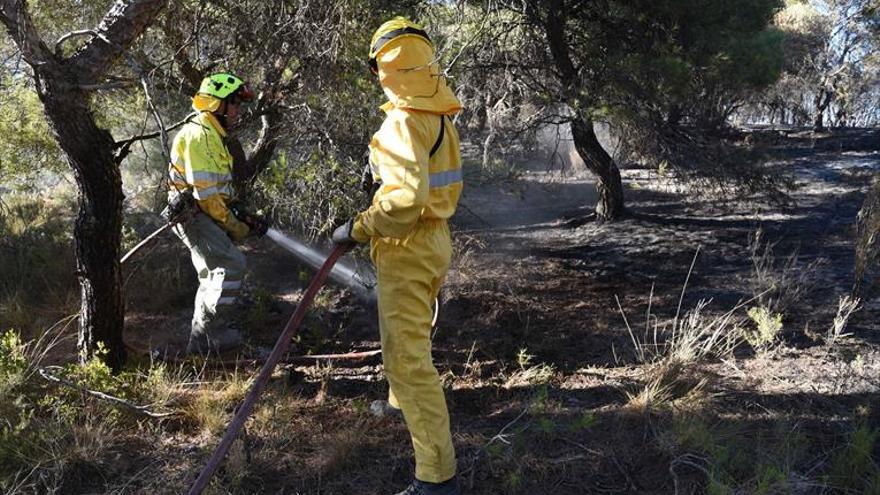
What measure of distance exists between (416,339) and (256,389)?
74 cm

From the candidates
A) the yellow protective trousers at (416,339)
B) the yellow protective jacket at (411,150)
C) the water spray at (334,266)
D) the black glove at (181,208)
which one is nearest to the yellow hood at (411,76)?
the yellow protective jacket at (411,150)

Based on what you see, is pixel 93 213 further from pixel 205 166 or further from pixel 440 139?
pixel 440 139

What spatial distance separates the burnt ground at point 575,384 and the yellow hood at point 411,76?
5.60 ft

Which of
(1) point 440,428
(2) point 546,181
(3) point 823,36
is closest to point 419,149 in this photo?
(1) point 440,428

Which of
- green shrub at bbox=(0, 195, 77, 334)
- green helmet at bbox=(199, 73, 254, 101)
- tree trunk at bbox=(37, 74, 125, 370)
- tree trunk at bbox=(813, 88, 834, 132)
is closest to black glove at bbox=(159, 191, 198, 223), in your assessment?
tree trunk at bbox=(37, 74, 125, 370)

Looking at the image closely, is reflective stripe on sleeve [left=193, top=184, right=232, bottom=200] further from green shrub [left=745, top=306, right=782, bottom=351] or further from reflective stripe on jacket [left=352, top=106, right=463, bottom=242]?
green shrub [left=745, top=306, right=782, bottom=351]

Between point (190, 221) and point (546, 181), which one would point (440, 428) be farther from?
point (546, 181)

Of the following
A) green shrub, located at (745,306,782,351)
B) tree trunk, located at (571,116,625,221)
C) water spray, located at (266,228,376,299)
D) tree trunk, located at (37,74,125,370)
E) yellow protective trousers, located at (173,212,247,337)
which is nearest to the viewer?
tree trunk, located at (37,74,125,370)

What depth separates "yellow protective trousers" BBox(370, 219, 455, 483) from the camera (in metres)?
2.70

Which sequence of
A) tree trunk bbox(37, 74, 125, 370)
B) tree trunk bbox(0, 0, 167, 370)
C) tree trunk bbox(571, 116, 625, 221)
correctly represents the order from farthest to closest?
tree trunk bbox(571, 116, 625, 221), tree trunk bbox(37, 74, 125, 370), tree trunk bbox(0, 0, 167, 370)

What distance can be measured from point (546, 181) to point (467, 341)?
745cm

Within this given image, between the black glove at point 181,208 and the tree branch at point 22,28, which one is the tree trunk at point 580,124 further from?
the tree branch at point 22,28

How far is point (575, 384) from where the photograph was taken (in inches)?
155

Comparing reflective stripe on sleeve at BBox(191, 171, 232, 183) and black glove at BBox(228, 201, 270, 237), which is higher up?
reflective stripe on sleeve at BBox(191, 171, 232, 183)
